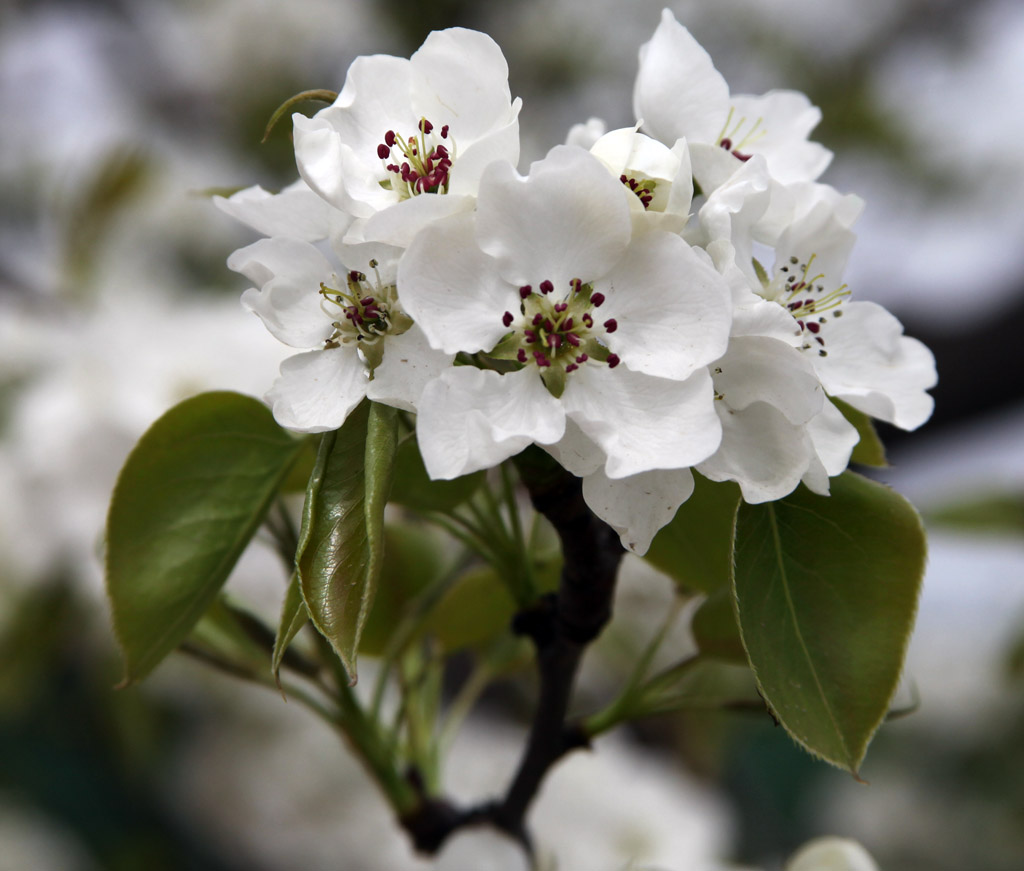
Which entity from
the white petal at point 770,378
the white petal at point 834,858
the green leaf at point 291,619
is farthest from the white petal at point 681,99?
the white petal at point 834,858

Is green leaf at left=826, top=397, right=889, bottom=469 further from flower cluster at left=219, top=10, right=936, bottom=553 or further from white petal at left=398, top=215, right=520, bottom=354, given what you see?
white petal at left=398, top=215, right=520, bottom=354

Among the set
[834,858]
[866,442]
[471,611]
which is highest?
[866,442]

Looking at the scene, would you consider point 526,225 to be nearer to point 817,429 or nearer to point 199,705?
point 817,429

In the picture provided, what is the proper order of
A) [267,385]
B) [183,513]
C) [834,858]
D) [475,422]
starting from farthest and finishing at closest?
[267,385]
[834,858]
[183,513]
[475,422]

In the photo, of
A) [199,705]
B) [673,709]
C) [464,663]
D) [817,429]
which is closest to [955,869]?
[464,663]

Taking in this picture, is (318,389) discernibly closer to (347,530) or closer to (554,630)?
(347,530)

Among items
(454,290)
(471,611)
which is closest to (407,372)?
(454,290)

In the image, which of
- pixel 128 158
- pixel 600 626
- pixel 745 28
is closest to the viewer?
pixel 600 626
